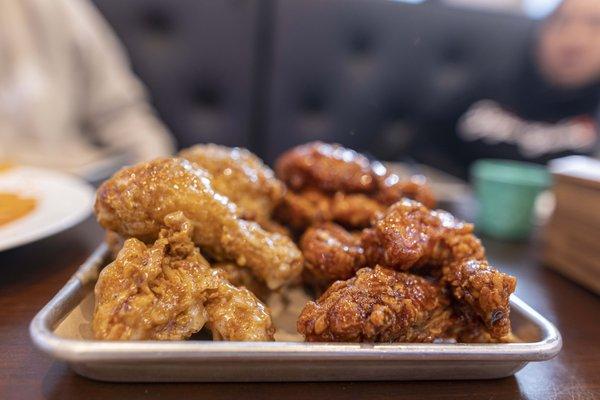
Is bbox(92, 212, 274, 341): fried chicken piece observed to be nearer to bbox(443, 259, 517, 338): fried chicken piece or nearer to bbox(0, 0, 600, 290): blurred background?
bbox(443, 259, 517, 338): fried chicken piece

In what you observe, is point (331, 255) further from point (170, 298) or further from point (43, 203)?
point (43, 203)

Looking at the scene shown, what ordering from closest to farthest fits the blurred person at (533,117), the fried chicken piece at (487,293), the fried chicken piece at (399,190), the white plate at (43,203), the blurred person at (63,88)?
the fried chicken piece at (487,293) → the white plate at (43,203) → the fried chicken piece at (399,190) → the blurred person at (63,88) → the blurred person at (533,117)

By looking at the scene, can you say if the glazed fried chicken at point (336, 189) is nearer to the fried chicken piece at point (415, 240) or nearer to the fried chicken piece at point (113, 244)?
the fried chicken piece at point (415, 240)

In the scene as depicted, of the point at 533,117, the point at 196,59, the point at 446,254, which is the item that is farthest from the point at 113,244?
the point at 533,117

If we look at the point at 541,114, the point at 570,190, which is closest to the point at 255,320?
the point at 570,190

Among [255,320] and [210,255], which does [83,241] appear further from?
[255,320]

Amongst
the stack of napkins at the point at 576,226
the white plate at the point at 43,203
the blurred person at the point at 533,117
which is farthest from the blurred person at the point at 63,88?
the stack of napkins at the point at 576,226
